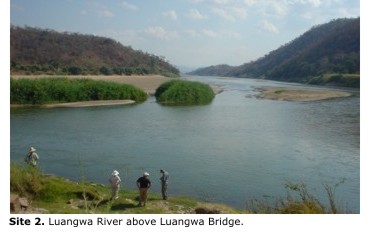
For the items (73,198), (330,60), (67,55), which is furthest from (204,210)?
(330,60)

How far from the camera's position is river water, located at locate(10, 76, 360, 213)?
12117mm

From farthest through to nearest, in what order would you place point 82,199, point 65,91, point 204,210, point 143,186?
point 65,91 < point 82,199 < point 143,186 < point 204,210

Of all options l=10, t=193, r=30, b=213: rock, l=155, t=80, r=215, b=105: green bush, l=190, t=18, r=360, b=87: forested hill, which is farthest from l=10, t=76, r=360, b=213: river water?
l=190, t=18, r=360, b=87: forested hill

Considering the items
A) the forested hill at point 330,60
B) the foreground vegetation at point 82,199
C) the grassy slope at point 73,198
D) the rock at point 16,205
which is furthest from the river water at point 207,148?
the forested hill at point 330,60

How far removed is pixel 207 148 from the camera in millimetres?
16719

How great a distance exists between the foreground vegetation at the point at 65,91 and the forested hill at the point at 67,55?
46.7 ft

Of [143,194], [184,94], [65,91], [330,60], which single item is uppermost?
[330,60]

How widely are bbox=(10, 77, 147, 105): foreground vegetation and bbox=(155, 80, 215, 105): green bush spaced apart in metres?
2.19

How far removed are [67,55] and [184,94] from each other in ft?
97.9

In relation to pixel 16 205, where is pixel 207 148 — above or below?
below

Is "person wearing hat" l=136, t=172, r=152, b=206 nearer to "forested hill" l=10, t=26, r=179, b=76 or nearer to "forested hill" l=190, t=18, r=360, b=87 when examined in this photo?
"forested hill" l=10, t=26, r=179, b=76

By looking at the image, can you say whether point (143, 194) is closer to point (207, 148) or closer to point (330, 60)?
point (207, 148)

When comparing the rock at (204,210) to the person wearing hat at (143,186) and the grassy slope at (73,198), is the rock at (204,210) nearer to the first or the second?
the grassy slope at (73,198)
